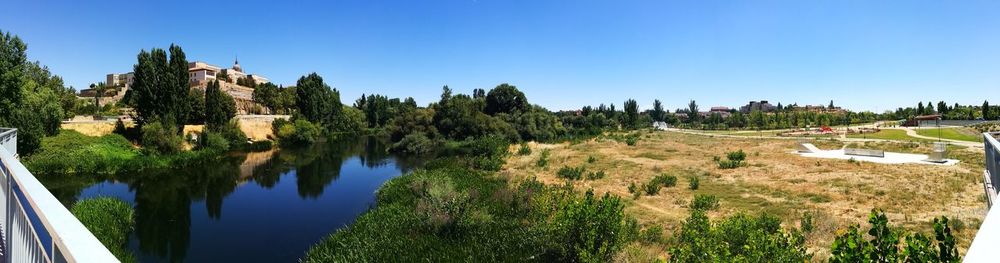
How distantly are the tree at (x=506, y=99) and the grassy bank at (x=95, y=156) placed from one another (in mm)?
36615

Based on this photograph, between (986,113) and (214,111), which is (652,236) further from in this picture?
(986,113)

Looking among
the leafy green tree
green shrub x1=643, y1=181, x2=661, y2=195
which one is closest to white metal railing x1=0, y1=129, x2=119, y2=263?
green shrub x1=643, y1=181, x2=661, y2=195

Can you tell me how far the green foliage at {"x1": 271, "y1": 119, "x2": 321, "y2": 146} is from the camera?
52406 millimetres

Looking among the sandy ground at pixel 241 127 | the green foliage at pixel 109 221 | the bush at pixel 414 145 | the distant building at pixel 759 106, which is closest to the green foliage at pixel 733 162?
the bush at pixel 414 145

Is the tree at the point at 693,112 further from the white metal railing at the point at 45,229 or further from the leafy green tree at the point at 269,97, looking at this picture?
the white metal railing at the point at 45,229

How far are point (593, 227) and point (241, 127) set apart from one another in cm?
4935

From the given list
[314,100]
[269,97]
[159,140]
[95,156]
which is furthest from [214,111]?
[269,97]

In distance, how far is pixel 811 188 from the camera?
65.2 feet

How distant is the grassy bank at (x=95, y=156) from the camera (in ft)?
82.6

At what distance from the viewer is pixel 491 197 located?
17.6 m

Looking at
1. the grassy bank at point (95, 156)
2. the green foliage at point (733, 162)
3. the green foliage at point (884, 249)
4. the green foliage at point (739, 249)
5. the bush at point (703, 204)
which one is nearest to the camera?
the green foliage at point (884, 249)

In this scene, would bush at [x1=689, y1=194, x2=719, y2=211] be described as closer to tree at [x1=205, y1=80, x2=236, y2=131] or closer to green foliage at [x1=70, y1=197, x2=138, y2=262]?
green foliage at [x1=70, y1=197, x2=138, y2=262]

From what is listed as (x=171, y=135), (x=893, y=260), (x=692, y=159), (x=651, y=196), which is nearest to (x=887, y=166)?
A: (x=692, y=159)

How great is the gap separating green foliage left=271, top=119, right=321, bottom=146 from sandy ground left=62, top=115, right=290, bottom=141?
3.77ft
